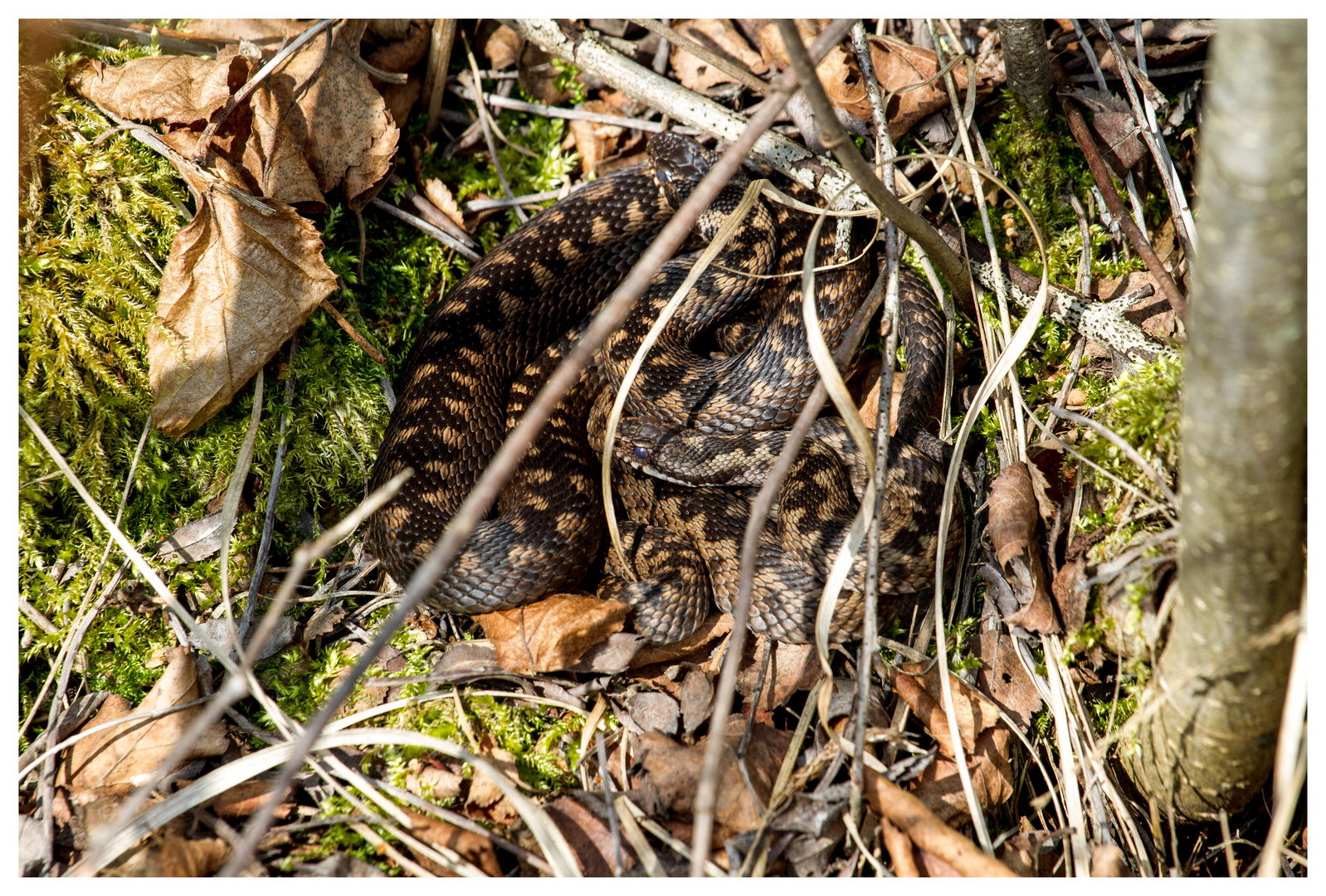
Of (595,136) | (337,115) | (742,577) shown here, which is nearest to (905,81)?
(595,136)

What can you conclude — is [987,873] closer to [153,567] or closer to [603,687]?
[603,687]

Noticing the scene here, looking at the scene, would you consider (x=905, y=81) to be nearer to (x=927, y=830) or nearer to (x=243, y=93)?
(x=243, y=93)

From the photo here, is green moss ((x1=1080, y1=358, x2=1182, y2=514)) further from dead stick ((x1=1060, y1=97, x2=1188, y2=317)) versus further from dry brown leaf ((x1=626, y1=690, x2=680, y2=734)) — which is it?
dry brown leaf ((x1=626, y1=690, x2=680, y2=734))

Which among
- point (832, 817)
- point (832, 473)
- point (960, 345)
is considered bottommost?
point (832, 817)

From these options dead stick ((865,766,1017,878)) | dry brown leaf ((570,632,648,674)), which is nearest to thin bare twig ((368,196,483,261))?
dry brown leaf ((570,632,648,674))

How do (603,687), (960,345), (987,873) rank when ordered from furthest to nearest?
(960,345)
(603,687)
(987,873)

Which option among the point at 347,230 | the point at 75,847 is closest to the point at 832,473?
the point at 347,230

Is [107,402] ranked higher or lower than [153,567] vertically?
higher
